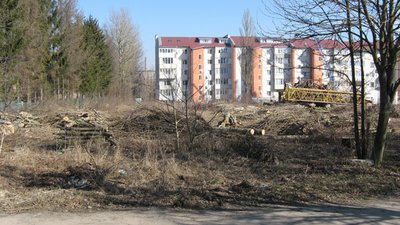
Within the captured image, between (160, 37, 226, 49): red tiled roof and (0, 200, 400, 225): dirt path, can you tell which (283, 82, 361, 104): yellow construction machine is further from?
(160, 37, 226, 49): red tiled roof

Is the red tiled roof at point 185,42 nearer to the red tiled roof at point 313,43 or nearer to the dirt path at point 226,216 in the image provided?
the red tiled roof at point 313,43

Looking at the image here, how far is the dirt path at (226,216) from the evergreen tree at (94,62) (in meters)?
45.5

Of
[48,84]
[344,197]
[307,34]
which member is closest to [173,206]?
[344,197]

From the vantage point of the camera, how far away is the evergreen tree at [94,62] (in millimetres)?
51406

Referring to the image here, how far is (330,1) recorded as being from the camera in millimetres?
9914

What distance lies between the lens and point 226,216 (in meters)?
6.39

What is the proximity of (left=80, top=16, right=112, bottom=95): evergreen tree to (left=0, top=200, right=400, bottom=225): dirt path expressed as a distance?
1793 inches

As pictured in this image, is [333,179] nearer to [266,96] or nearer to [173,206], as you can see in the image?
[173,206]

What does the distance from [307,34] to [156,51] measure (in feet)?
324

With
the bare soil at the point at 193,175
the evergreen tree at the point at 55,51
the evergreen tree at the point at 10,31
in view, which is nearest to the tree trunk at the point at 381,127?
the bare soil at the point at 193,175

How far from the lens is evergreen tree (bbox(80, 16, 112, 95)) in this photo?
5141 cm

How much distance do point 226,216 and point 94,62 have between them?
4981cm

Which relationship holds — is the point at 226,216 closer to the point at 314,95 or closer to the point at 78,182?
the point at 78,182

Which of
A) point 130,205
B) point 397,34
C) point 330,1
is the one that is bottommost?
point 130,205
